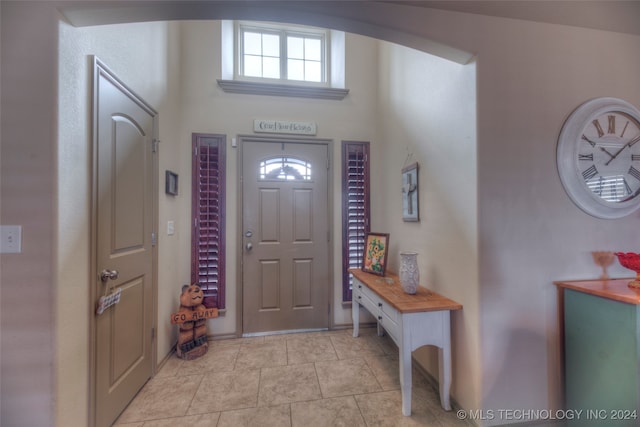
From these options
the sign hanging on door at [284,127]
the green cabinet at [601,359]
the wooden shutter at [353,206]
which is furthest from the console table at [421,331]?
the sign hanging on door at [284,127]

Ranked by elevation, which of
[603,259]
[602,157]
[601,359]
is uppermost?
[602,157]

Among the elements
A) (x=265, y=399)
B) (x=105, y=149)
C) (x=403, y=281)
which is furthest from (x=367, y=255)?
→ (x=105, y=149)

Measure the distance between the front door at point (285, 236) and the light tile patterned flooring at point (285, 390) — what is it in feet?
1.11

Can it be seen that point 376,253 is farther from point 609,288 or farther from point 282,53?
point 282,53

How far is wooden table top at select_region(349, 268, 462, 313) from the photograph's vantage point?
1543 millimetres

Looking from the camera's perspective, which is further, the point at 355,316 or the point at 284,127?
the point at 284,127

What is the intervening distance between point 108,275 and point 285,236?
60.7 inches

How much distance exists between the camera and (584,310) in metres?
1.35

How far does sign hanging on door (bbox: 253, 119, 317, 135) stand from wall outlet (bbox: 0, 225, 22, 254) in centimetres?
195

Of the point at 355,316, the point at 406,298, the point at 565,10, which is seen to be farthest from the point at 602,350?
the point at 565,10

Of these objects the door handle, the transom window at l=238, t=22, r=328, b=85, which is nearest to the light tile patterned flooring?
the door handle

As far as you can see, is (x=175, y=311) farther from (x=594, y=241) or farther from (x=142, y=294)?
(x=594, y=241)

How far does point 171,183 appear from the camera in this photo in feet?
7.38

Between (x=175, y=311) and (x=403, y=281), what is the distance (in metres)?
2.14
